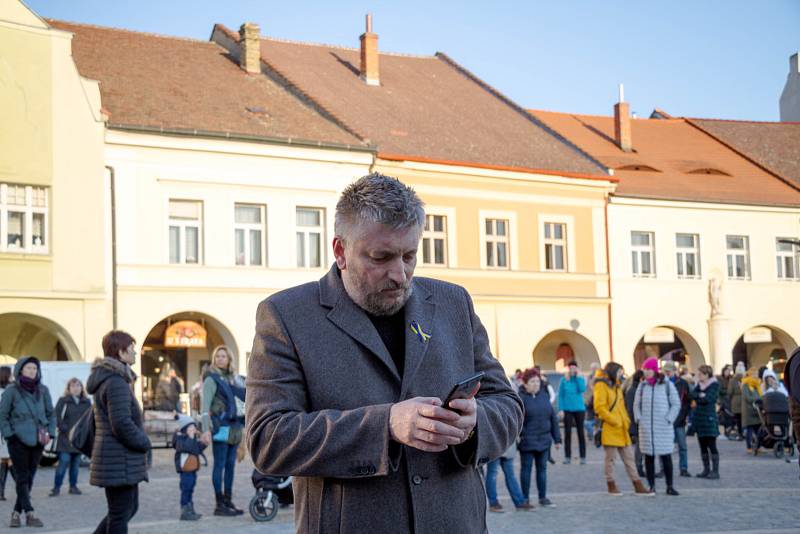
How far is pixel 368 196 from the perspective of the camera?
331 centimetres

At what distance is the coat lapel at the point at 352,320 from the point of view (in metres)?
3.35

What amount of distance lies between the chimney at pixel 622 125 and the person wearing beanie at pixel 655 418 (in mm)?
29140

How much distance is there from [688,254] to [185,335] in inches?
743

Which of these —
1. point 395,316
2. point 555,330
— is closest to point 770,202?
point 555,330

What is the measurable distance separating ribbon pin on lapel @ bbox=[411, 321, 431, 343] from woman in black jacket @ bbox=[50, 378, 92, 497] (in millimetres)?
14513

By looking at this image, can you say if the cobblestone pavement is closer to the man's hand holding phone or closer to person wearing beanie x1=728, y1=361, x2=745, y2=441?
person wearing beanie x1=728, y1=361, x2=745, y2=441

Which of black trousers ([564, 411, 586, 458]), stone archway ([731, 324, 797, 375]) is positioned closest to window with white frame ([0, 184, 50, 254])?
black trousers ([564, 411, 586, 458])

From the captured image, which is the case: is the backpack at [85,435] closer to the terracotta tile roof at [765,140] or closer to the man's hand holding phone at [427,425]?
the man's hand holding phone at [427,425]

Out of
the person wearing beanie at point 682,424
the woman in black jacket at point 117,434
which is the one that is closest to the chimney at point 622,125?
the person wearing beanie at point 682,424

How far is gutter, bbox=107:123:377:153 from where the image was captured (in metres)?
30.3

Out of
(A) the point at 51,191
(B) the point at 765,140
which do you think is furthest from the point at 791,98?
(A) the point at 51,191

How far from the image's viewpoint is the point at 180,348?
3297 cm

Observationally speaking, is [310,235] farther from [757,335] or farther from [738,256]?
[757,335]

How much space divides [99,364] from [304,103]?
2736cm
